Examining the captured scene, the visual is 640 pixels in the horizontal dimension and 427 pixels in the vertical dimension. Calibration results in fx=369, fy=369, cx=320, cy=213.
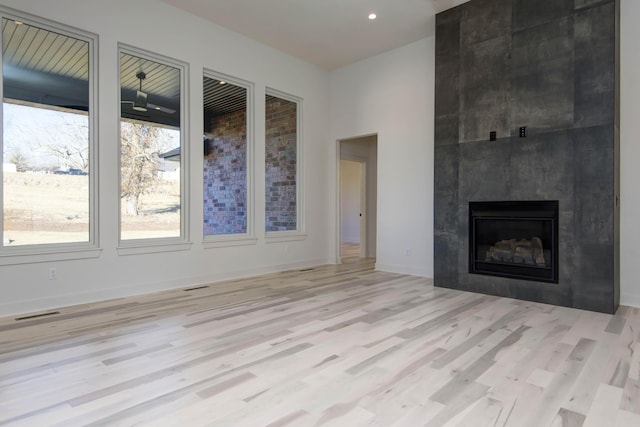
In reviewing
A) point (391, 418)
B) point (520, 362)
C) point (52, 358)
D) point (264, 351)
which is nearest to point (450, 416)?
point (391, 418)

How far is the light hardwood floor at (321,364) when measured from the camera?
1.83 m

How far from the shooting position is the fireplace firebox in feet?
13.1

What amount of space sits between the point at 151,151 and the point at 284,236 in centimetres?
244

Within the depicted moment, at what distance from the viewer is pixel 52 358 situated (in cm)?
250

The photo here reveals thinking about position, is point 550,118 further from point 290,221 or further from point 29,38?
point 29,38

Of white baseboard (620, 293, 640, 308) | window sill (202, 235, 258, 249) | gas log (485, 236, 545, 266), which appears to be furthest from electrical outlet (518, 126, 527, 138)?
window sill (202, 235, 258, 249)

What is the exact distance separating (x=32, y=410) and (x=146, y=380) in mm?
529

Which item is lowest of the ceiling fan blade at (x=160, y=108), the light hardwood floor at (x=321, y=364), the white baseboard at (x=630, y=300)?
the light hardwood floor at (x=321, y=364)

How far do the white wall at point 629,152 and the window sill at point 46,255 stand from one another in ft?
18.6

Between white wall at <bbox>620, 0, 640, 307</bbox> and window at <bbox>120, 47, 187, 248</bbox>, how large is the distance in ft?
16.7

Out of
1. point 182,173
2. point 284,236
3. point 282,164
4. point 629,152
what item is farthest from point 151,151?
point 629,152

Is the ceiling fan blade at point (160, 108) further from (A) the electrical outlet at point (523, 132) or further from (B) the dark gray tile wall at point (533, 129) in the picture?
(A) the electrical outlet at point (523, 132)

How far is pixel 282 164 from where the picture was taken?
619 cm

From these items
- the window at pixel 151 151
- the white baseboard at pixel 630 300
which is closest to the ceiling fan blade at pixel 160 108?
the window at pixel 151 151
